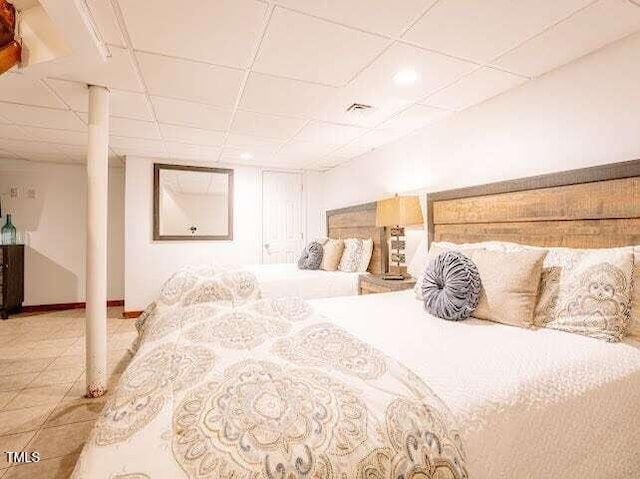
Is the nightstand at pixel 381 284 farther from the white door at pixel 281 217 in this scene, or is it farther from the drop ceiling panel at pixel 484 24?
the white door at pixel 281 217

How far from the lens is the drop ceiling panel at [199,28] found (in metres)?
1.54

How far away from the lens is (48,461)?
1.64m

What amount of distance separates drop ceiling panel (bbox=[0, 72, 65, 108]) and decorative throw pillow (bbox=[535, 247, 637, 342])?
140 inches

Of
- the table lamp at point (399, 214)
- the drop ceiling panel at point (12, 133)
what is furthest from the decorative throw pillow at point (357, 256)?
the drop ceiling panel at point (12, 133)

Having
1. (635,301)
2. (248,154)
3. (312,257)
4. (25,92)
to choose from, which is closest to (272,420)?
(635,301)

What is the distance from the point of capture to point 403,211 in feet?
9.66

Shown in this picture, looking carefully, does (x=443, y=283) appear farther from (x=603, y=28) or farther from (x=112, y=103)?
(x=112, y=103)

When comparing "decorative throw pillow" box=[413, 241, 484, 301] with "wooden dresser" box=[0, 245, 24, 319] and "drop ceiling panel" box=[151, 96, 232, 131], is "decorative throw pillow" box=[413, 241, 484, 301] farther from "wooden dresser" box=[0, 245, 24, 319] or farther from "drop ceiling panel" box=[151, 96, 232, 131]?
"wooden dresser" box=[0, 245, 24, 319]

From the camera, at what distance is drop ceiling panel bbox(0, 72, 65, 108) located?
88.0 inches

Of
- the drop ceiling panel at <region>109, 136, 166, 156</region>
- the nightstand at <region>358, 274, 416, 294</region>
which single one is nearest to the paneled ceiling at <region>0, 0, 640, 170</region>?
the drop ceiling panel at <region>109, 136, 166, 156</region>

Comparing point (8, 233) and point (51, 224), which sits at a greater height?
point (51, 224)

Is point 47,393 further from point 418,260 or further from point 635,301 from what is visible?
point 635,301

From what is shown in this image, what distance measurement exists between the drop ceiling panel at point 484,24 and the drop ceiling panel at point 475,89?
27 cm

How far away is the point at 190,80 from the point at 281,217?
10.6 feet
